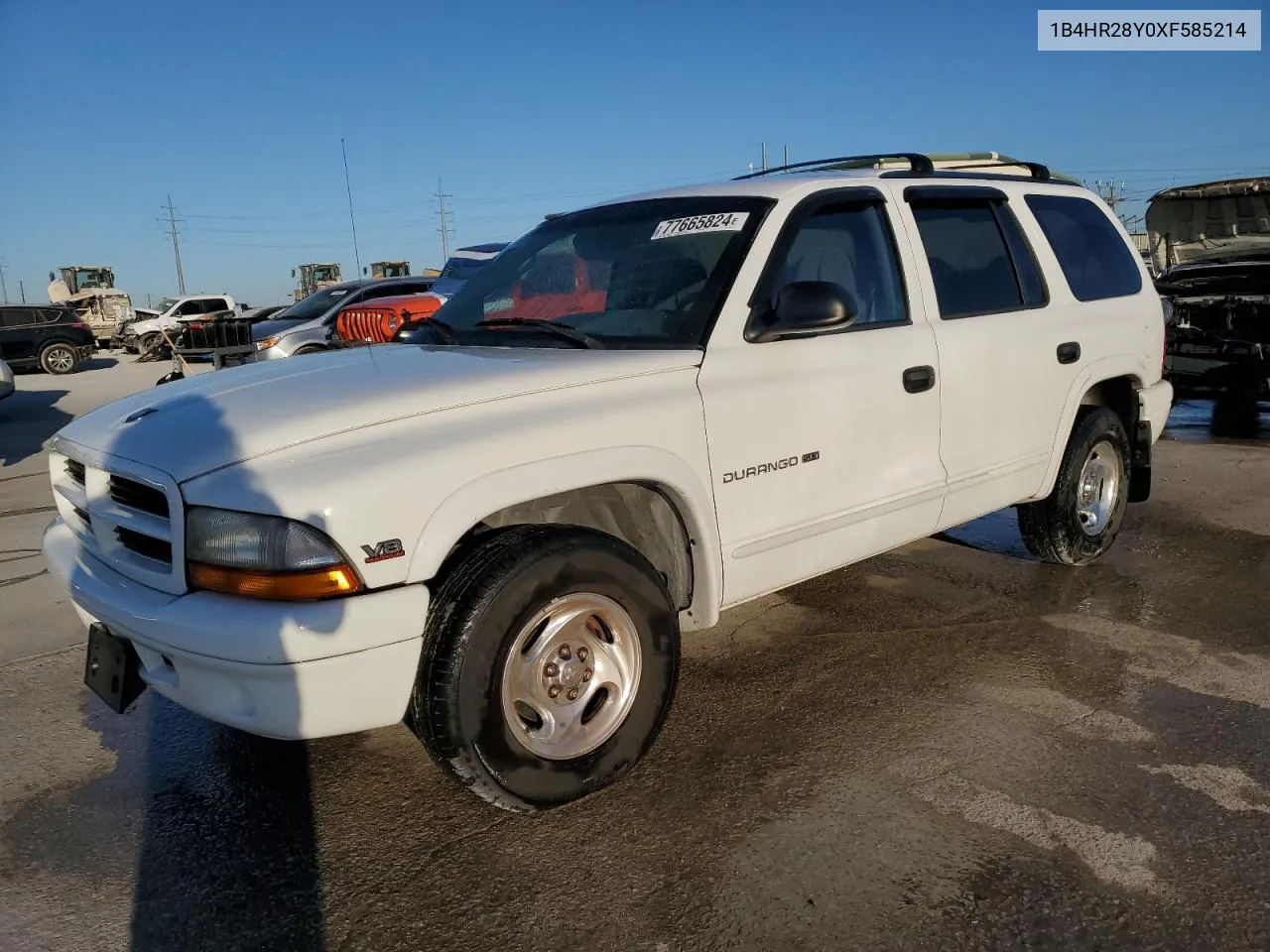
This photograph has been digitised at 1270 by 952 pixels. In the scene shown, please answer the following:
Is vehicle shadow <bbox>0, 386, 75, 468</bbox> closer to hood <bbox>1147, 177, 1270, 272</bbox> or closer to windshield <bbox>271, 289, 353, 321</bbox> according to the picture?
windshield <bbox>271, 289, 353, 321</bbox>

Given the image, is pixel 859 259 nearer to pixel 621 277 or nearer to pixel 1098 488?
pixel 621 277

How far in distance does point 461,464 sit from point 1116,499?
12.9 ft

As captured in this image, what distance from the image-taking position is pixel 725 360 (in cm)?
312

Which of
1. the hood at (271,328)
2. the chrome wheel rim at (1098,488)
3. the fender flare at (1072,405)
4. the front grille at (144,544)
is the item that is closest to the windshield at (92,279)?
the hood at (271,328)

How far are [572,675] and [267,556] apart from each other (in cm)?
94

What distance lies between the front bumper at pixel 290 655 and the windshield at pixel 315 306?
543 inches

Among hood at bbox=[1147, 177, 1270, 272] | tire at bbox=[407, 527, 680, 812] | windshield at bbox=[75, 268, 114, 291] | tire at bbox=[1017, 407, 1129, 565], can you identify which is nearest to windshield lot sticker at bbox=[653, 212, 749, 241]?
tire at bbox=[407, 527, 680, 812]

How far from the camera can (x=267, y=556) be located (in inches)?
93.0

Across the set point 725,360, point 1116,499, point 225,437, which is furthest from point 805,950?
point 1116,499

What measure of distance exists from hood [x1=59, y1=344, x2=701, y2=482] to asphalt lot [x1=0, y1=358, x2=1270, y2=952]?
1.12 metres

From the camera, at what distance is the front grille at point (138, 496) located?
8.52 feet

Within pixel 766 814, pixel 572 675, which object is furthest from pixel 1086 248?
pixel 572 675

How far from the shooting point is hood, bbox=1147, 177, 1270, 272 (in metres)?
10.7

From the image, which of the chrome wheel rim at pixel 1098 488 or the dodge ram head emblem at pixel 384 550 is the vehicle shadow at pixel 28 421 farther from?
the chrome wheel rim at pixel 1098 488
